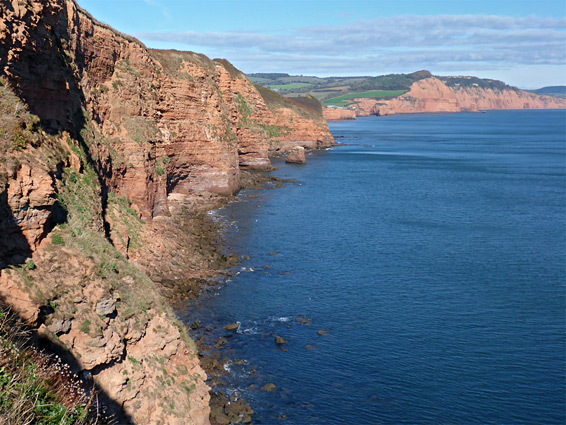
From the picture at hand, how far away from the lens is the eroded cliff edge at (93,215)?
21703mm

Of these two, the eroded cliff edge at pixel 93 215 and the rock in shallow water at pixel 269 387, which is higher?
the eroded cliff edge at pixel 93 215

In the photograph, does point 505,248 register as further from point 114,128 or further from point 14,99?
point 14,99

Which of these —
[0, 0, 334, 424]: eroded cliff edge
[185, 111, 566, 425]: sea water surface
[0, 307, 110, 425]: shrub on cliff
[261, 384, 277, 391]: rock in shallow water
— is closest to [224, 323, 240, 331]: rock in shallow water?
[185, 111, 566, 425]: sea water surface

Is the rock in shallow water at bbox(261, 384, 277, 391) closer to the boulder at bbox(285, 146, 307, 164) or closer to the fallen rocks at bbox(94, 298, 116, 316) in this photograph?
the fallen rocks at bbox(94, 298, 116, 316)

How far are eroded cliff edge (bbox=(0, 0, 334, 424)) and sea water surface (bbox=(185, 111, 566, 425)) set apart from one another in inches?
253

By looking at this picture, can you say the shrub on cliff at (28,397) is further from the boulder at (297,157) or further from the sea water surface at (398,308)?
the boulder at (297,157)

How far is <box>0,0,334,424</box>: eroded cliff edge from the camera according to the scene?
21703 millimetres

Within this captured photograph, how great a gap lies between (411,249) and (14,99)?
141 ft

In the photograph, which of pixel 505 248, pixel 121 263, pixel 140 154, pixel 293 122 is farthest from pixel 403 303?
pixel 293 122

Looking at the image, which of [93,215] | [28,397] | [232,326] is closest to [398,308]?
[232,326]

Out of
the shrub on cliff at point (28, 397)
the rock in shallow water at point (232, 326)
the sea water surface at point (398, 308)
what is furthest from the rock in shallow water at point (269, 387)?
the shrub on cliff at point (28, 397)

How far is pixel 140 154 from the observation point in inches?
1914

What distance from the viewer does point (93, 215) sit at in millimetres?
30594

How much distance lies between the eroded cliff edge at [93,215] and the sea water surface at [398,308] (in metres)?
6.43
